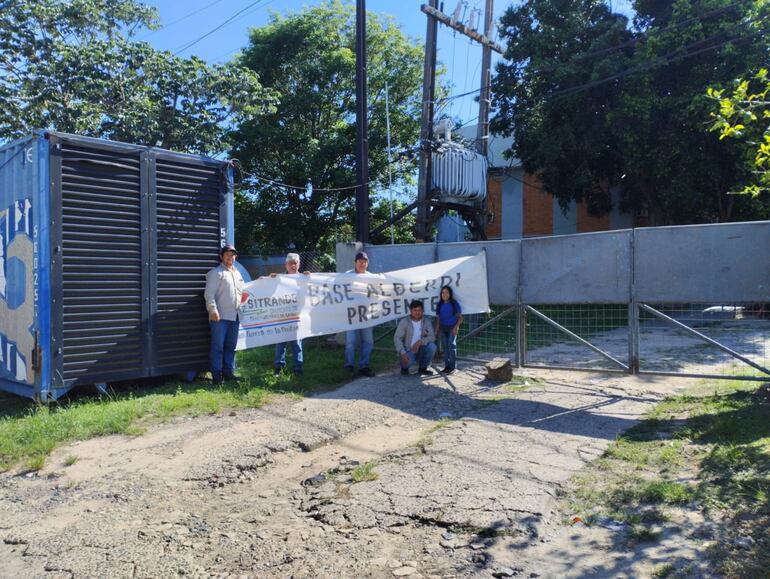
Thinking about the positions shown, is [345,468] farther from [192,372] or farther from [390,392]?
[192,372]

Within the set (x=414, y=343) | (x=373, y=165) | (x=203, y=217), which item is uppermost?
(x=373, y=165)

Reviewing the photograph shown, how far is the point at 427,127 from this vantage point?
50.0 feet

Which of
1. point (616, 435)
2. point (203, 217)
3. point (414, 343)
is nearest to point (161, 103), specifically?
point (203, 217)

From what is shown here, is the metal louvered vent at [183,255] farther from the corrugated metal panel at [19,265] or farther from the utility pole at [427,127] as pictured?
the utility pole at [427,127]

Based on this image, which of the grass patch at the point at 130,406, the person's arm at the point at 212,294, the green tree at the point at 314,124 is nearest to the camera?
the grass patch at the point at 130,406

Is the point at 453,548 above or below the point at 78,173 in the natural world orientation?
below

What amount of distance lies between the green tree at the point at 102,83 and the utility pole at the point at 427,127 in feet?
21.4

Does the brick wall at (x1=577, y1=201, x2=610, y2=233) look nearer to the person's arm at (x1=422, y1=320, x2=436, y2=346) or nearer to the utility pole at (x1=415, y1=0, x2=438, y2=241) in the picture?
the utility pole at (x1=415, y1=0, x2=438, y2=241)

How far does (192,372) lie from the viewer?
7.80 metres

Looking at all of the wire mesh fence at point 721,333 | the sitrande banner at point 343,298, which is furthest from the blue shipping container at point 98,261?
the wire mesh fence at point 721,333

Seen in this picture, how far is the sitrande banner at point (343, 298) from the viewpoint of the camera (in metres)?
8.06

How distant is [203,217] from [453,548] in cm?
577

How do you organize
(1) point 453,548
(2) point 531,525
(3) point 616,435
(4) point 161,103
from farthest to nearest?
1. (4) point 161,103
2. (3) point 616,435
3. (2) point 531,525
4. (1) point 453,548

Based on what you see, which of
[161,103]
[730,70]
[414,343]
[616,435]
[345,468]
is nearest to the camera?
[345,468]
